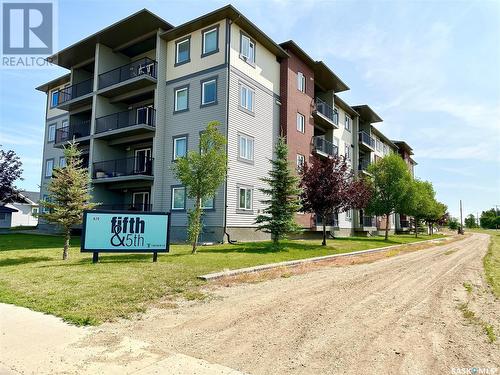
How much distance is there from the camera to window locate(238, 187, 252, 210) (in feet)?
74.8

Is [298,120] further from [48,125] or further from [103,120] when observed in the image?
[48,125]

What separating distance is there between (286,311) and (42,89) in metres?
40.8

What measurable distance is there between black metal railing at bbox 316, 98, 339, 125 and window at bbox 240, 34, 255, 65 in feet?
30.7

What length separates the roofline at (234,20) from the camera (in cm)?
2186

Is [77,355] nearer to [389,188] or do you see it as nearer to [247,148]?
[247,148]

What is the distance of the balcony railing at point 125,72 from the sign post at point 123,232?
16.2 m

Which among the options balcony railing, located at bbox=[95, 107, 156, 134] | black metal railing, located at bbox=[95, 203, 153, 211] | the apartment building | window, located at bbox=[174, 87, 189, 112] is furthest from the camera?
black metal railing, located at bbox=[95, 203, 153, 211]

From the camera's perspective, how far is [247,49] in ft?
79.2

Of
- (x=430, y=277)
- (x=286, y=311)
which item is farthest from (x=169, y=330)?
(x=430, y=277)

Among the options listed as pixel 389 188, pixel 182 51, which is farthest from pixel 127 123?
pixel 389 188

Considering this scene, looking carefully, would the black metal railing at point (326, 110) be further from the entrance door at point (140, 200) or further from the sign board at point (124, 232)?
the sign board at point (124, 232)

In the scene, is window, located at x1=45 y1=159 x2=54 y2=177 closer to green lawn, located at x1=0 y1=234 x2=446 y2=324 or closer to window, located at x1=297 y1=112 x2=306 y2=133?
green lawn, located at x1=0 y1=234 x2=446 y2=324

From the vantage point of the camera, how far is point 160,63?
25.1 meters

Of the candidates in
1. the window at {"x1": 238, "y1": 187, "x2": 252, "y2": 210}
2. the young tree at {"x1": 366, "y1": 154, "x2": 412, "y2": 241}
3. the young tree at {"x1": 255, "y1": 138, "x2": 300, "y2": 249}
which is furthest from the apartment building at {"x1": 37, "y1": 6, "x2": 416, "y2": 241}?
the young tree at {"x1": 366, "y1": 154, "x2": 412, "y2": 241}
